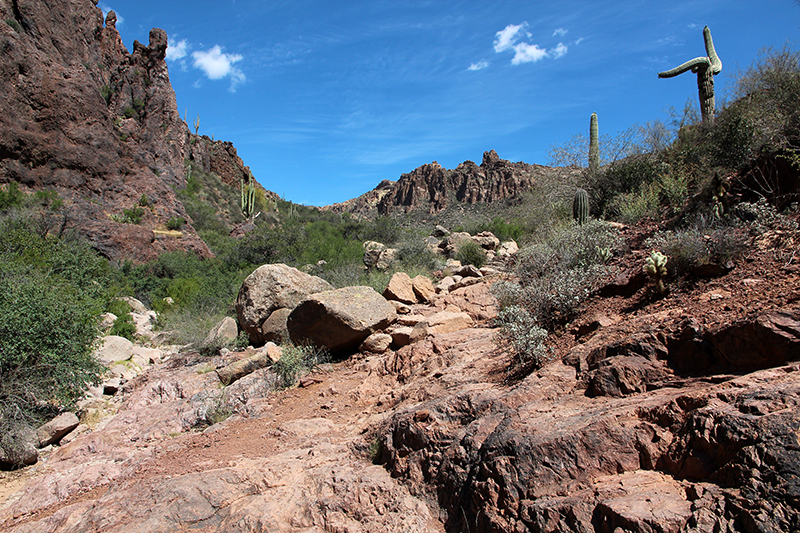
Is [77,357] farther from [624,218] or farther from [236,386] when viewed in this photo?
[624,218]

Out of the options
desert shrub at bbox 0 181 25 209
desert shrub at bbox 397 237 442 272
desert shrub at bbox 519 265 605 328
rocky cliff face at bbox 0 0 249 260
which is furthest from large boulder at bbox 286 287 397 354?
desert shrub at bbox 0 181 25 209

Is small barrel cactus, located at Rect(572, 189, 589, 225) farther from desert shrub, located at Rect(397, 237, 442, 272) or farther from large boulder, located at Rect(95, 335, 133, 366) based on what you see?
large boulder, located at Rect(95, 335, 133, 366)

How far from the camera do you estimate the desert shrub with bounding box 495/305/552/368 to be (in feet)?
13.8

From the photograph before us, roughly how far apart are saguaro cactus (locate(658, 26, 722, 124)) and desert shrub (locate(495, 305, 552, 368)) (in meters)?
9.02

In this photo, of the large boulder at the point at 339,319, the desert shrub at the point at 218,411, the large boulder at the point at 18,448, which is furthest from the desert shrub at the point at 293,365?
the large boulder at the point at 18,448

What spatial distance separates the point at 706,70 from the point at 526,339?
10824mm

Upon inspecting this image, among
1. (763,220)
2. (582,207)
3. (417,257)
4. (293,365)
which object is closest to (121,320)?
(293,365)

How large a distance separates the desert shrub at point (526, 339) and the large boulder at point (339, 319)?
2.92 meters

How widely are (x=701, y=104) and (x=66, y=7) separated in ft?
103

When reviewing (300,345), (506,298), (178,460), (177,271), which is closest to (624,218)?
(506,298)

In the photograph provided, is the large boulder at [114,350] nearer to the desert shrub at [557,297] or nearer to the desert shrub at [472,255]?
the desert shrub at [557,297]

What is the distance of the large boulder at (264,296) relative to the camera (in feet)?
28.9

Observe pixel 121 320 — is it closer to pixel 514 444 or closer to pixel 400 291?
pixel 400 291

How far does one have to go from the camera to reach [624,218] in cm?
891
